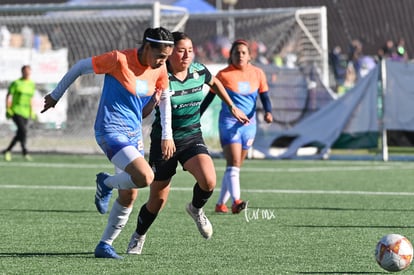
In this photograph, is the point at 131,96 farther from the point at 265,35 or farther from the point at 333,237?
the point at 265,35

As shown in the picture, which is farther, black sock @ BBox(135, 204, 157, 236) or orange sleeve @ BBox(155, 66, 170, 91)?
black sock @ BBox(135, 204, 157, 236)

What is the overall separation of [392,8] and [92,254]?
76.7 ft

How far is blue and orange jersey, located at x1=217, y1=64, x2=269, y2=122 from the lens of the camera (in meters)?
13.7

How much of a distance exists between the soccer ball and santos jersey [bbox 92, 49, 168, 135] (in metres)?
2.32

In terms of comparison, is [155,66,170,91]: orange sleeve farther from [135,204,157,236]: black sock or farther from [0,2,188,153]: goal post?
[0,2,188,153]: goal post

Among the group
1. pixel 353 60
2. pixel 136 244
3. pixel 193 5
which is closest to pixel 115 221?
pixel 136 244

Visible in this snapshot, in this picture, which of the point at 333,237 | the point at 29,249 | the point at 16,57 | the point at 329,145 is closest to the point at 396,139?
the point at 329,145

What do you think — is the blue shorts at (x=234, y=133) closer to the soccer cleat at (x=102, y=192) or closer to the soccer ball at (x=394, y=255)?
the soccer cleat at (x=102, y=192)

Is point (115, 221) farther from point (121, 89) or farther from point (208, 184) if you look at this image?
point (121, 89)

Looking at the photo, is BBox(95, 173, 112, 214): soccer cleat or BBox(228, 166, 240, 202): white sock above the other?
BBox(95, 173, 112, 214): soccer cleat

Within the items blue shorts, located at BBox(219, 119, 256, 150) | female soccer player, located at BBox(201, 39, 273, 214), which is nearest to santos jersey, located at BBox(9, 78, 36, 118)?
female soccer player, located at BBox(201, 39, 273, 214)

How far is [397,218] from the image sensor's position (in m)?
12.3

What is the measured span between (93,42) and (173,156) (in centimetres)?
1759

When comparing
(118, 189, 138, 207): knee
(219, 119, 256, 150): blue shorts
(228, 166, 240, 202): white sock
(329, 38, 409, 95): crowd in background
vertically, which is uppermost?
(118, 189, 138, 207): knee
